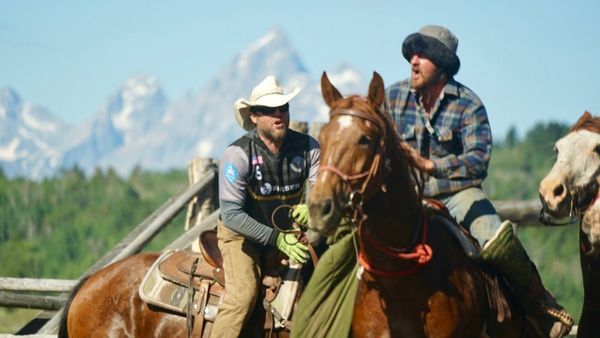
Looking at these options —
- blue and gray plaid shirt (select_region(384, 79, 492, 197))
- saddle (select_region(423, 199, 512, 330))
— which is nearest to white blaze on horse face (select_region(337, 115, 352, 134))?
saddle (select_region(423, 199, 512, 330))

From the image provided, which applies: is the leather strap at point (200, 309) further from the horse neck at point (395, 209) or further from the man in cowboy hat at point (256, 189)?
the horse neck at point (395, 209)

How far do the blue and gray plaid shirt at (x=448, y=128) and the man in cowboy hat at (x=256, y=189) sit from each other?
773 mm

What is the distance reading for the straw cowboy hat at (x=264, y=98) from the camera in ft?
27.7

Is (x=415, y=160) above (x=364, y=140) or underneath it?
underneath

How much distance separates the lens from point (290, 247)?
27.4 ft

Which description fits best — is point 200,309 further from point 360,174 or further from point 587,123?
point 587,123

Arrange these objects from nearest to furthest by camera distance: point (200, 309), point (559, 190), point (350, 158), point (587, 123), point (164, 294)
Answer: point (350, 158), point (559, 190), point (587, 123), point (200, 309), point (164, 294)

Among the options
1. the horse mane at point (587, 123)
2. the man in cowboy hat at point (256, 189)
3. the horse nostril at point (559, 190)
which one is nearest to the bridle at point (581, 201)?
the horse nostril at point (559, 190)

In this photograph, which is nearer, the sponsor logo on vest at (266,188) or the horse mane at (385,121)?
the horse mane at (385,121)

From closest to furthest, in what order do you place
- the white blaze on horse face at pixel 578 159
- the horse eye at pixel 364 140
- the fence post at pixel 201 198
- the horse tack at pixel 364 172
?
the horse tack at pixel 364 172, the horse eye at pixel 364 140, the white blaze on horse face at pixel 578 159, the fence post at pixel 201 198

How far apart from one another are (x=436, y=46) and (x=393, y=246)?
151cm

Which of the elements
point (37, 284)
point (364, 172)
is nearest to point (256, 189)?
point (364, 172)

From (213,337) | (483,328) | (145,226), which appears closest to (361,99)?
(483,328)

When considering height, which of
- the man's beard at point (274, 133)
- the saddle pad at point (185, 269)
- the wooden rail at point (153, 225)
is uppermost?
the man's beard at point (274, 133)
